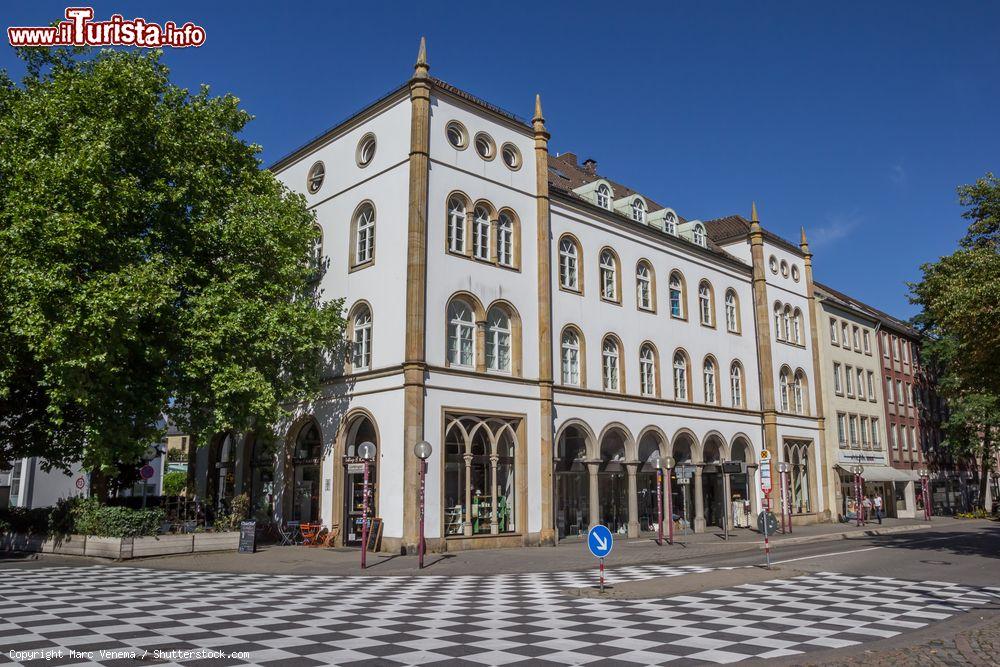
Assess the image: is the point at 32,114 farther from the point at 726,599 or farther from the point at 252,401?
the point at 726,599

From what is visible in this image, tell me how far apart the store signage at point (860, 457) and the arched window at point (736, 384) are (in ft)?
37.2

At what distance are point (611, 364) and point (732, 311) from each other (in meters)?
11.8

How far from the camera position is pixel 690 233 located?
4003cm

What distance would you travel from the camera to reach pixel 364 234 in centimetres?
2828

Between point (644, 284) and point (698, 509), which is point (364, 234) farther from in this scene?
point (698, 509)

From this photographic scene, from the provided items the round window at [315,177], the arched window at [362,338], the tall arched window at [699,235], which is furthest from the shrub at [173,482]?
the tall arched window at [699,235]

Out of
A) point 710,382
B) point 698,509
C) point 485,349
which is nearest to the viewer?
point 485,349

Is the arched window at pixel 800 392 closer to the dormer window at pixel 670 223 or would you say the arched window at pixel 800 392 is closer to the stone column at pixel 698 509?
the stone column at pixel 698 509

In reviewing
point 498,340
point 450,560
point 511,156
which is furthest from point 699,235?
point 450,560

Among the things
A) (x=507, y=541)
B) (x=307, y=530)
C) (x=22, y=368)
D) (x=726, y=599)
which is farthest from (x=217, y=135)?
(x=726, y=599)

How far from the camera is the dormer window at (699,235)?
132 ft

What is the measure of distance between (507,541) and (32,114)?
19530 mm

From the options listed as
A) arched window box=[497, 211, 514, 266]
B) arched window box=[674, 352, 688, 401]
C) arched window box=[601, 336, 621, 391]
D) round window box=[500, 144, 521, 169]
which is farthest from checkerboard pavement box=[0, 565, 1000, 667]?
arched window box=[674, 352, 688, 401]

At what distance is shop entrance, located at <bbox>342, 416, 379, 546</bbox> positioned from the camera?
25344 millimetres
